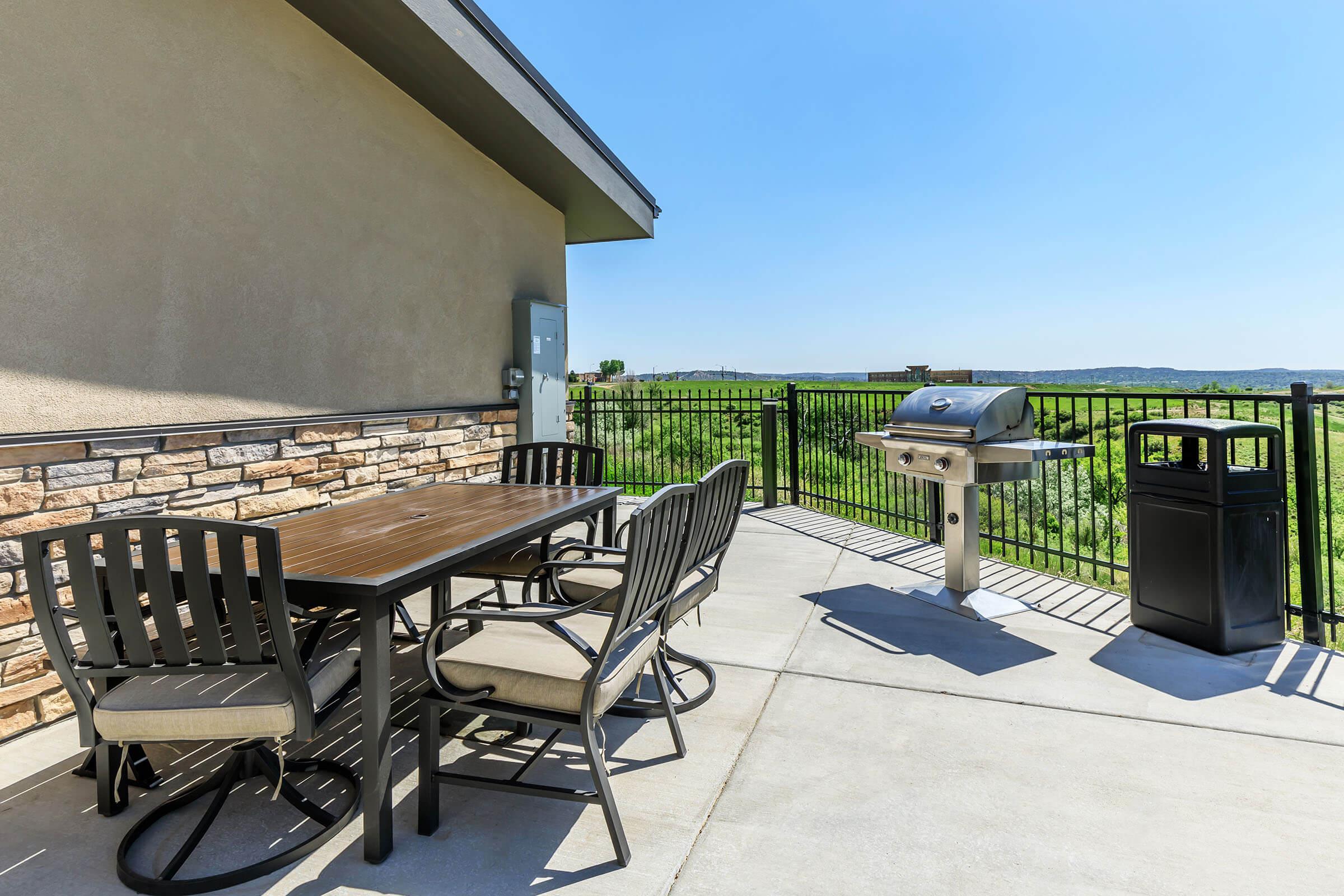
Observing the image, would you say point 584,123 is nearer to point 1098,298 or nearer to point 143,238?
point 143,238

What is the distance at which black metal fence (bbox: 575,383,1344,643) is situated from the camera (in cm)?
327

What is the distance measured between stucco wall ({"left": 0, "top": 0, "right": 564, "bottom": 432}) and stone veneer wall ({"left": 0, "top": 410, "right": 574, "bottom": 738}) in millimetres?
136

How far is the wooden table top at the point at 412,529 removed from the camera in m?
1.92

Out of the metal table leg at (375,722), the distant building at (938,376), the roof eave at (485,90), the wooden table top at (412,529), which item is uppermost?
the roof eave at (485,90)

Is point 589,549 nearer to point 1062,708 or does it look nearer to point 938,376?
point 1062,708

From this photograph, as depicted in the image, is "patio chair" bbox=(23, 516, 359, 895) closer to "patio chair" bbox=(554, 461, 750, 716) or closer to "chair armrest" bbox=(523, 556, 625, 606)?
"chair armrest" bbox=(523, 556, 625, 606)

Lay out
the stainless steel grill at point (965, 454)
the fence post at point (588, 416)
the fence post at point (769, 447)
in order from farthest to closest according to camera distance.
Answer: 1. the fence post at point (588, 416)
2. the fence post at point (769, 447)
3. the stainless steel grill at point (965, 454)

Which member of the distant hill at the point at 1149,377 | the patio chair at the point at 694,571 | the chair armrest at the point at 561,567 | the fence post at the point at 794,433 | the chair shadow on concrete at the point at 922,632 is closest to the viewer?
the chair armrest at the point at 561,567

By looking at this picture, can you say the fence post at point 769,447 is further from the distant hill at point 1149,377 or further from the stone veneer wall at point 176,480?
the stone veneer wall at point 176,480

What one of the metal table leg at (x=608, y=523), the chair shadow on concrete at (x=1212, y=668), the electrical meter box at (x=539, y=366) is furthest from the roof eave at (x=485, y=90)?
the chair shadow on concrete at (x=1212, y=668)

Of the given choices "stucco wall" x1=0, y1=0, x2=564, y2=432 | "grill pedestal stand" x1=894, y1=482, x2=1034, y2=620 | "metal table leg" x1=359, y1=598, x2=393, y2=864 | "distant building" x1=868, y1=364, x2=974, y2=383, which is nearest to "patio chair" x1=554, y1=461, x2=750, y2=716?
"metal table leg" x1=359, y1=598, x2=393, y2=864

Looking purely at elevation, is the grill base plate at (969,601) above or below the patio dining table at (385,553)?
below

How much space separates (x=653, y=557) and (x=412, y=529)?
1171mm

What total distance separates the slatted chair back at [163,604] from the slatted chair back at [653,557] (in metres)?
0.82
